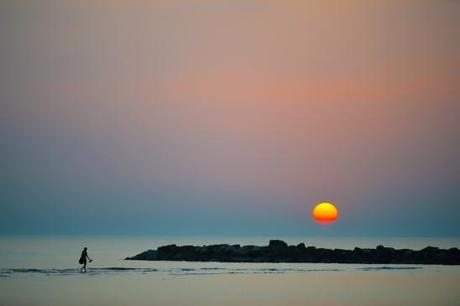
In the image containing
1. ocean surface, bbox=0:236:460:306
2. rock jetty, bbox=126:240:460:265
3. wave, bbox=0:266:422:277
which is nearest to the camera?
ocean surface, bbox=0:236:460:306

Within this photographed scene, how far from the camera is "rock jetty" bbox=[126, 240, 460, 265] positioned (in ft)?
51.3

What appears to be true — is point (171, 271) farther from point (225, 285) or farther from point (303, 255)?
point (303, 255)

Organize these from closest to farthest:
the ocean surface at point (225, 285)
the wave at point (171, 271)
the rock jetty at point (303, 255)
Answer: the ocean surface at point (225, 285)
the wave at point (171, 271)
the rock jetty at point (303, 255)

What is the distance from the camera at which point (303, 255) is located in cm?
1580

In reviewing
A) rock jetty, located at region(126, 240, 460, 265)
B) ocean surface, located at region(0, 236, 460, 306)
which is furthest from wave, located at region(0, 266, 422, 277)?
rock jetty, located at region(126, 240, 460, 265)

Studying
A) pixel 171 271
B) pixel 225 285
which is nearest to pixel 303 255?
pixel 171 271

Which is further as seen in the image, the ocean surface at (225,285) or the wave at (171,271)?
the wave at (171,271)

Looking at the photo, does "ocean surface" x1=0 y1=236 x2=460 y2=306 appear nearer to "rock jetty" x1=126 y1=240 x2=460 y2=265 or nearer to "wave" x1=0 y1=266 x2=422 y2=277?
"wave" x1=0 y1=266 x2=422 y2=277

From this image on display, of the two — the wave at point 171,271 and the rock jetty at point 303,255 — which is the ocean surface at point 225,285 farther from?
the rock jetty at point 303,255

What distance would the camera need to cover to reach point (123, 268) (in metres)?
13.4

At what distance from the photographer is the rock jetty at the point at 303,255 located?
51.3 ft

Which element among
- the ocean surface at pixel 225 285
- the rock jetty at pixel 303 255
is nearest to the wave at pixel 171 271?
the ocean surface at pixel 225 285

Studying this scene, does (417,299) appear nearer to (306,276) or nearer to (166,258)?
(306,276)

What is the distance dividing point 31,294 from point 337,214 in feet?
23.9
